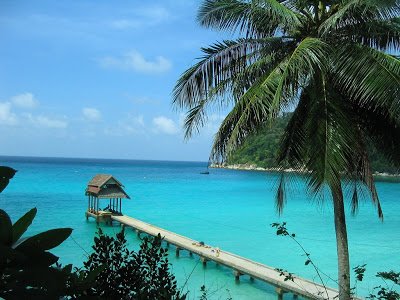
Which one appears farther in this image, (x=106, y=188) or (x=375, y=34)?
(x=106, y=188)

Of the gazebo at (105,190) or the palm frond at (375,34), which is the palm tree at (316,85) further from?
the gazebo at (105,190)

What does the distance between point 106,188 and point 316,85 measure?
74.1ft

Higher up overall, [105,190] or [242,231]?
[105,190]

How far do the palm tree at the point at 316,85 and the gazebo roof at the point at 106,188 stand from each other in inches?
810

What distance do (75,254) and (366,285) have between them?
11.5m

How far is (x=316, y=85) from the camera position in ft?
21.8

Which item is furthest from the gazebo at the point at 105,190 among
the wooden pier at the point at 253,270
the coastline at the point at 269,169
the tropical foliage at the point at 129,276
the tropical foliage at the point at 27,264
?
the tropical foliage at the point at 27,264

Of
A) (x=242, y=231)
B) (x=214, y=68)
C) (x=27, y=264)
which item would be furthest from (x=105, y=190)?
(x=27, y=264)

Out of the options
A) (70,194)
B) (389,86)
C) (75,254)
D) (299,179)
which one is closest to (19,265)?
(389,86)

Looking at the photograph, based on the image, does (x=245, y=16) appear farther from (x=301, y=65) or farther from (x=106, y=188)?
(x=106, y=188)

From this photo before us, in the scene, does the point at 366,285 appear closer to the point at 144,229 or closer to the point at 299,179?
the point at 299,179

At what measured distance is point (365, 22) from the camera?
6.70 metres

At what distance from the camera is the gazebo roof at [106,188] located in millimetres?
27188

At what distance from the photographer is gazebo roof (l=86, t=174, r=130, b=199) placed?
27188 millimetres
